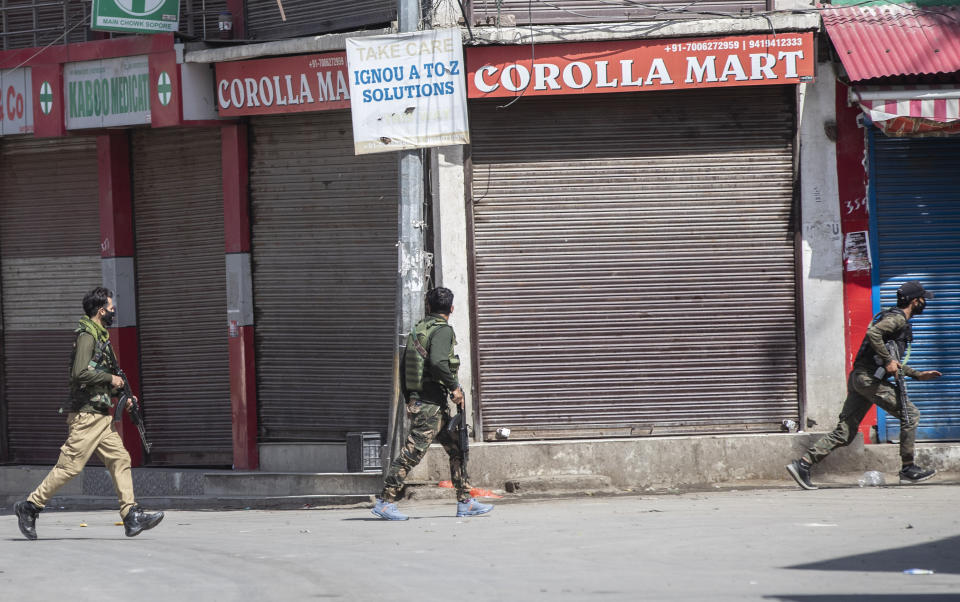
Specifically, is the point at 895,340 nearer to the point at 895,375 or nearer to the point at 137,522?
the point at 895,375

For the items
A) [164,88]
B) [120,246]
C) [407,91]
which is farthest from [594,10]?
[120,246]

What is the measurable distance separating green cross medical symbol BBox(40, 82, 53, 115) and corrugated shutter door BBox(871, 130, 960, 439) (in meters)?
8.67

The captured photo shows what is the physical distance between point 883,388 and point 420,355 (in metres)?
4.05

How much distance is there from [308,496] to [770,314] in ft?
15.6

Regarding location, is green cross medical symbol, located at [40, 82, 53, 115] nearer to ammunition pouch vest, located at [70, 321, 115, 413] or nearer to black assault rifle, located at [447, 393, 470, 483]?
ammunition pouch vest, located at [70, 321, 115, 413]

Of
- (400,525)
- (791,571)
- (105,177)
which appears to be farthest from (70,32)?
(791,571)

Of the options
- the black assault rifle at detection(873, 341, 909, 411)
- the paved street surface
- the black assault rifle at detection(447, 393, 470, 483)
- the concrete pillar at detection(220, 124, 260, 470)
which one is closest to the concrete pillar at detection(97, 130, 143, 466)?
the concrete pillar at detection(220, 124, 260, 470)

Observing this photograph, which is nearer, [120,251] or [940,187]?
[940,187]

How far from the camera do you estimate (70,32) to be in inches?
528

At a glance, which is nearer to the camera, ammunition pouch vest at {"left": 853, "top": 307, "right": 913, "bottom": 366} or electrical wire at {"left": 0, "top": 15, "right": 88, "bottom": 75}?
ammunition pouch vest at {"left": 853, "top": 307, "right": 913, "bottom": 366}

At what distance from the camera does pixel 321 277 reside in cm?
1243

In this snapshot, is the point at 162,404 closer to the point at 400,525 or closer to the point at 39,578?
the point at 400,525

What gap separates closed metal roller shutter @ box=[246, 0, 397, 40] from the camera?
461 inches

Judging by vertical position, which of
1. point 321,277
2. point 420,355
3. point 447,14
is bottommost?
point 420,355
